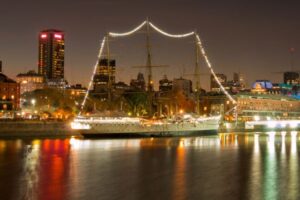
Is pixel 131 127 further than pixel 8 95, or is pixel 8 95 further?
pixel 8 95

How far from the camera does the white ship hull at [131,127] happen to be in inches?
3334

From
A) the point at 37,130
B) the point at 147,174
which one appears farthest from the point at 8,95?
the point at 147,174

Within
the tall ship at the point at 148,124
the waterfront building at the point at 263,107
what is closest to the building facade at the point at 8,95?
the tall ship at the point at 148,124

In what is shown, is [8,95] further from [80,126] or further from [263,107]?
[263,107]

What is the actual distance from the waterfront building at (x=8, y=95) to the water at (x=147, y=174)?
6544 cm

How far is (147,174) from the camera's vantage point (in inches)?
1459

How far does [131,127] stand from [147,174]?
49340mm

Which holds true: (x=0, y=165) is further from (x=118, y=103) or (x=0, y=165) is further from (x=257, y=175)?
(x=118, y=103)

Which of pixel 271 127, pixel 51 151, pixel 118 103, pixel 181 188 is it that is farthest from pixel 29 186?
pixel 271 127

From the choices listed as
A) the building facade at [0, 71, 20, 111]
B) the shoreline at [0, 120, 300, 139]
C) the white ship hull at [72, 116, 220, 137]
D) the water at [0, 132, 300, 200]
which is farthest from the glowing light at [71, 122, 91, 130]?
the building facade at [0, 71, 20, 111]

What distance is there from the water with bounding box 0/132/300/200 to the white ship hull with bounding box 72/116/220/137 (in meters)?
28.8

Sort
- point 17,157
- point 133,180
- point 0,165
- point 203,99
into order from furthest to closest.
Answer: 1. point 203,99
2. point 17,157
3. point 0,165
4. point 133,180

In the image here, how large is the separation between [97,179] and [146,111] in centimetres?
8852

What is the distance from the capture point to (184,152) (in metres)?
54.8
